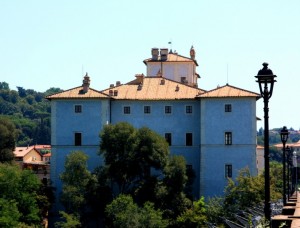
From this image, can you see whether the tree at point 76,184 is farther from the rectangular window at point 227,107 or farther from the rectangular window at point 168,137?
the rectangular window at point 227,107

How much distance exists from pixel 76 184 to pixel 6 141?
23717mm

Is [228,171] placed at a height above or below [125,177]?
above

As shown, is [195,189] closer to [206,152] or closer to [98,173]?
[206,152]

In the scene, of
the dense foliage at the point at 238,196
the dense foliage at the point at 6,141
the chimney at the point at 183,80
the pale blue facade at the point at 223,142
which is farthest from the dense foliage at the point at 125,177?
the dense foliage at the point at 6,141

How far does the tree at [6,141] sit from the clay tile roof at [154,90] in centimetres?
1569

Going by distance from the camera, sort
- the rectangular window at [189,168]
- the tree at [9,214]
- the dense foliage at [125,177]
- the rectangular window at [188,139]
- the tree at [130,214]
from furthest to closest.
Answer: the rectangular window at [188,139], the rectangular window at [189,168], the dense foliage at [125,177], the tree at [9,214], the tree at [130,214]

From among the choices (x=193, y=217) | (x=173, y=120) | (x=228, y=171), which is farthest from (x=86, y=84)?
(x=193, y=217)

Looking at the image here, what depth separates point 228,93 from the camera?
68.1 meters

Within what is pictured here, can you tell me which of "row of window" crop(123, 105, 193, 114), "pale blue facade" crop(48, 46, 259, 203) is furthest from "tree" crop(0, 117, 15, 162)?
"row of window" crop(123, 105, 193, 114)

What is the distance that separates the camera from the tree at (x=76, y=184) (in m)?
62.5

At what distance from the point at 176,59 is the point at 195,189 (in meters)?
20.0

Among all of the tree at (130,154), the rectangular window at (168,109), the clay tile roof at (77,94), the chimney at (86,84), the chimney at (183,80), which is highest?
the chimney at (183,80)

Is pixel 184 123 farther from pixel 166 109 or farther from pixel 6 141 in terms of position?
pixel 6 141

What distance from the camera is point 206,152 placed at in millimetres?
67125
